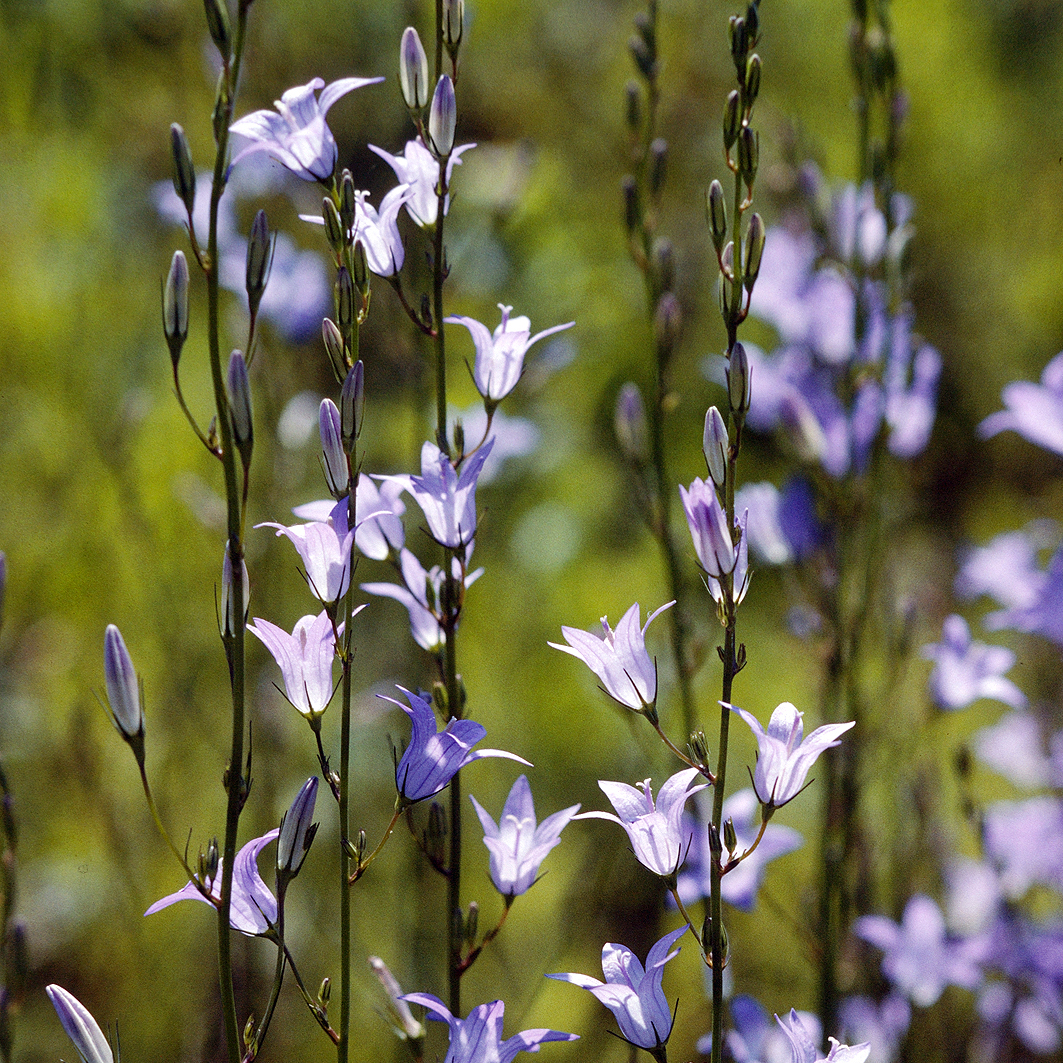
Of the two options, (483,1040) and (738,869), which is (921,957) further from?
(483,1040)

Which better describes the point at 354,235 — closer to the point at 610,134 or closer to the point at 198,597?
the point at 198,597

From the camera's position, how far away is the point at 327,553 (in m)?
0.59

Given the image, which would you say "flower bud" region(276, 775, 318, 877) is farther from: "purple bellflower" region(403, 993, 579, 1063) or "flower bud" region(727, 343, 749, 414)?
"flower bud" region(727, 343, 749, 414)

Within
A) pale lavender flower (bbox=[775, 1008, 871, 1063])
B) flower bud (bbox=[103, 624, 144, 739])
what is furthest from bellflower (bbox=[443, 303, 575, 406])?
pale lavender flower (bbox=[775, 1008, 871, 1063])

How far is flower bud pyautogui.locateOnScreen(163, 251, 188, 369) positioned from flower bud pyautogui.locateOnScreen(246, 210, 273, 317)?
0.12ft

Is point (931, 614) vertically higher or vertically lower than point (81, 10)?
lower

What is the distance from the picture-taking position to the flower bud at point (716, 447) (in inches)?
21.6

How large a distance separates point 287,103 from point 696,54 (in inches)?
119

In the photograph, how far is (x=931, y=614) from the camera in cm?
190

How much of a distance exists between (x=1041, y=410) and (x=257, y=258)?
2.74ft

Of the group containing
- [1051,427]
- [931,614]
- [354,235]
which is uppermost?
[354,235]

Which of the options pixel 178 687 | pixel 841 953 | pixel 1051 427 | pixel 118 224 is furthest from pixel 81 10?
pixel 841 953

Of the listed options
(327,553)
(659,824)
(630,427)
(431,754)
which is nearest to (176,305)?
(327,553)

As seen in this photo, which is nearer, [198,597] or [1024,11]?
[198,597]
